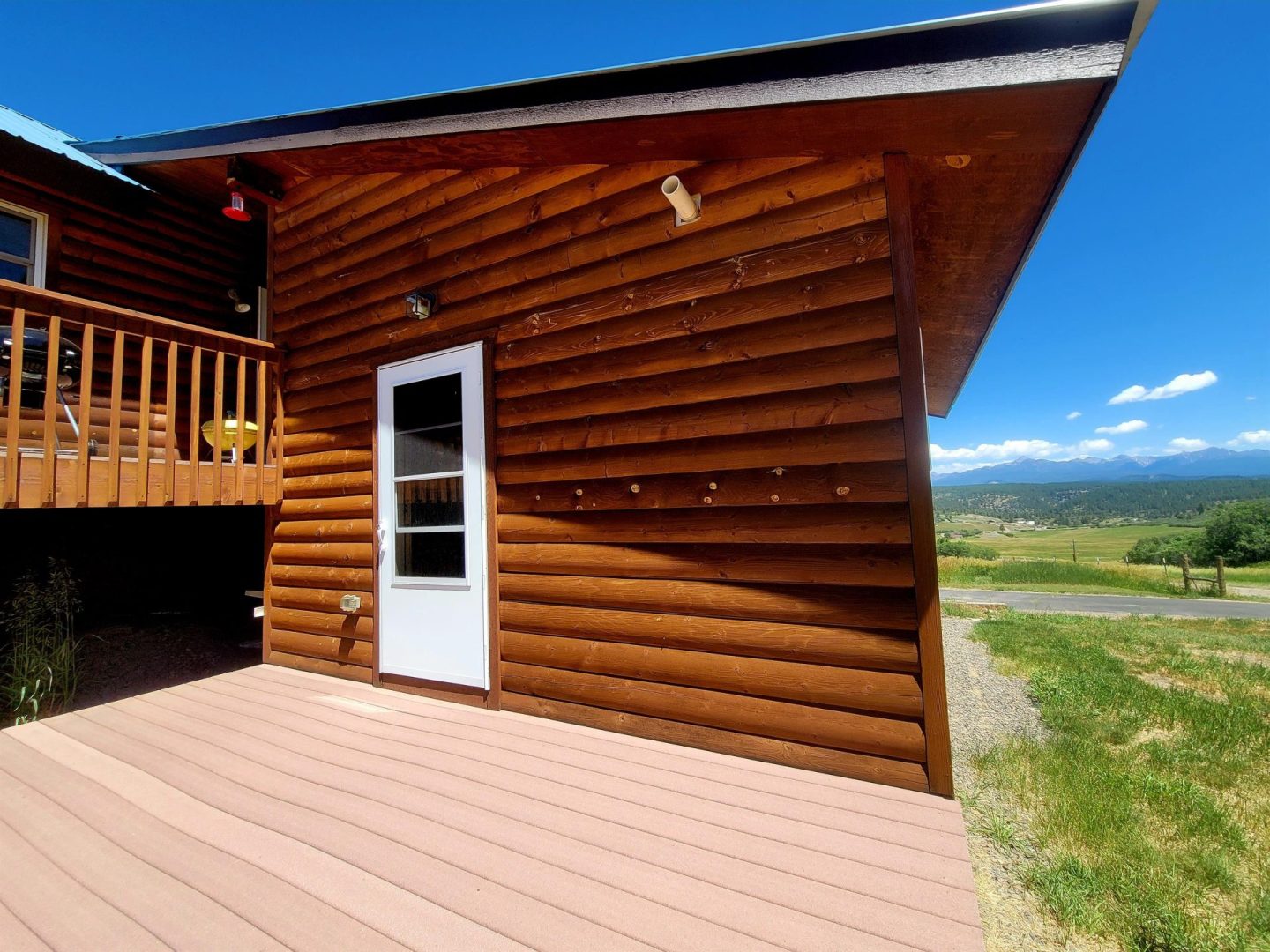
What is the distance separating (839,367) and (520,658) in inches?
78.0

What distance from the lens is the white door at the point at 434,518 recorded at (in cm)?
286

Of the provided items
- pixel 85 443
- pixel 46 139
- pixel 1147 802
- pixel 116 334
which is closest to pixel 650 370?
pixel 85 443

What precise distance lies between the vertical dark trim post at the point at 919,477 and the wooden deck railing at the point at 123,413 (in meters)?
3.56

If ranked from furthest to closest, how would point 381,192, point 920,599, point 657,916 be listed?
point 381,192 < point 920,599 < point 657,916

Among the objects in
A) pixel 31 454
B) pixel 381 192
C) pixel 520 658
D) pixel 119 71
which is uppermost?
pixel 119 71

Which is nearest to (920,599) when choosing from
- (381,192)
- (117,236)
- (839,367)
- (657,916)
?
(839,367)

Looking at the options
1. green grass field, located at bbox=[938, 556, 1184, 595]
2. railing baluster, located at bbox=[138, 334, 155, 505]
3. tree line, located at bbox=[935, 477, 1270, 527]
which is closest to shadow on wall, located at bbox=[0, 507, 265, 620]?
railing baluster, located at bbox=[138, 334, 155, 505]

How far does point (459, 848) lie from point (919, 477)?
1.87 meters

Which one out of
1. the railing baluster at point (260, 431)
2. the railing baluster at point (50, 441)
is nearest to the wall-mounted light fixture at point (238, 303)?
the railing baluster at point (260, 431)

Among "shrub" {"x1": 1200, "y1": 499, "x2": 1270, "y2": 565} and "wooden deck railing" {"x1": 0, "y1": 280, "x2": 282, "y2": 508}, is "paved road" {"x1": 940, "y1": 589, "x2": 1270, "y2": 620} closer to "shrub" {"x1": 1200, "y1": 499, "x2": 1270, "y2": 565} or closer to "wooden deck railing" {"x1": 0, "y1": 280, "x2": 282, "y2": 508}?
"wooden deck railing" {"x1": 0, "y1": 280, "x2": 282, "y2": 508}

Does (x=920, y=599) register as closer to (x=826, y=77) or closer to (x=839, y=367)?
(x=839, y=367)

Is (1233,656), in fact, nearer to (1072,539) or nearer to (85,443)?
(85,443)

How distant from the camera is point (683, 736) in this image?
7.42 feet

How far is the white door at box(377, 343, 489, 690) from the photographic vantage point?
2863 millimetres
